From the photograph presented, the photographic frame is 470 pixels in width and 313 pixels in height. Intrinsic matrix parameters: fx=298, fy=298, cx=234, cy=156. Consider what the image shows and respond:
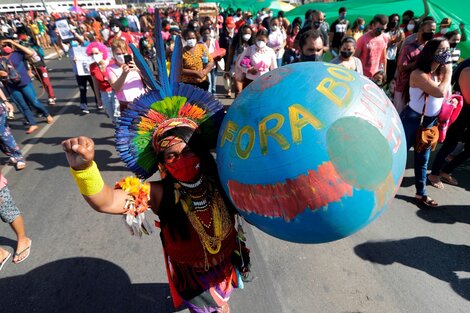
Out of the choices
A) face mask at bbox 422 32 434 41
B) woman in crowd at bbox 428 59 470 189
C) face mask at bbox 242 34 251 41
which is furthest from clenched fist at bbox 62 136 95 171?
face mask at bbox 242 34 251 41

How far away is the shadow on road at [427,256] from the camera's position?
8.47ft

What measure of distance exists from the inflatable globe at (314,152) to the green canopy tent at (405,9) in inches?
247

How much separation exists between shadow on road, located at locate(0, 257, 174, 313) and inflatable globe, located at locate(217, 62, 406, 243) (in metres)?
1.83

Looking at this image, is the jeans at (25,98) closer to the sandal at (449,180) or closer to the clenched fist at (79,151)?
the clenched fist at (79,151)

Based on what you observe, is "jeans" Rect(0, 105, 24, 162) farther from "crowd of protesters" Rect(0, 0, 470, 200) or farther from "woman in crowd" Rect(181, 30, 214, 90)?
"woman in crowd" Rect(181, 30, 214, 90)

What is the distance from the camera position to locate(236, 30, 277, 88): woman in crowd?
4.64 metres

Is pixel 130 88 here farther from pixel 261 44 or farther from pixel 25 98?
pixel 25 98

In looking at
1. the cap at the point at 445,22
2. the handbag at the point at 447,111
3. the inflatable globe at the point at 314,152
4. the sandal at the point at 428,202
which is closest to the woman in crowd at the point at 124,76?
the inflatable globe at the point at 314,152

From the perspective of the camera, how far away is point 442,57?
9.05 feet

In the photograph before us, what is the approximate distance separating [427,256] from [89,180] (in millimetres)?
2957

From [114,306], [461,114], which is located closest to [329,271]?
[114,306]

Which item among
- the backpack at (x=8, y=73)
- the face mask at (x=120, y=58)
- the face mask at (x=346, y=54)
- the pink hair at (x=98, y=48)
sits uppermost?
the face mask at (x=346, y=54)

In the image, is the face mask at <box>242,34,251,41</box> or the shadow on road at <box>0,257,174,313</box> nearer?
the shadow on road at <box>0,257,174,313</box>

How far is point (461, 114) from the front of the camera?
Answer: 12.5 feet
